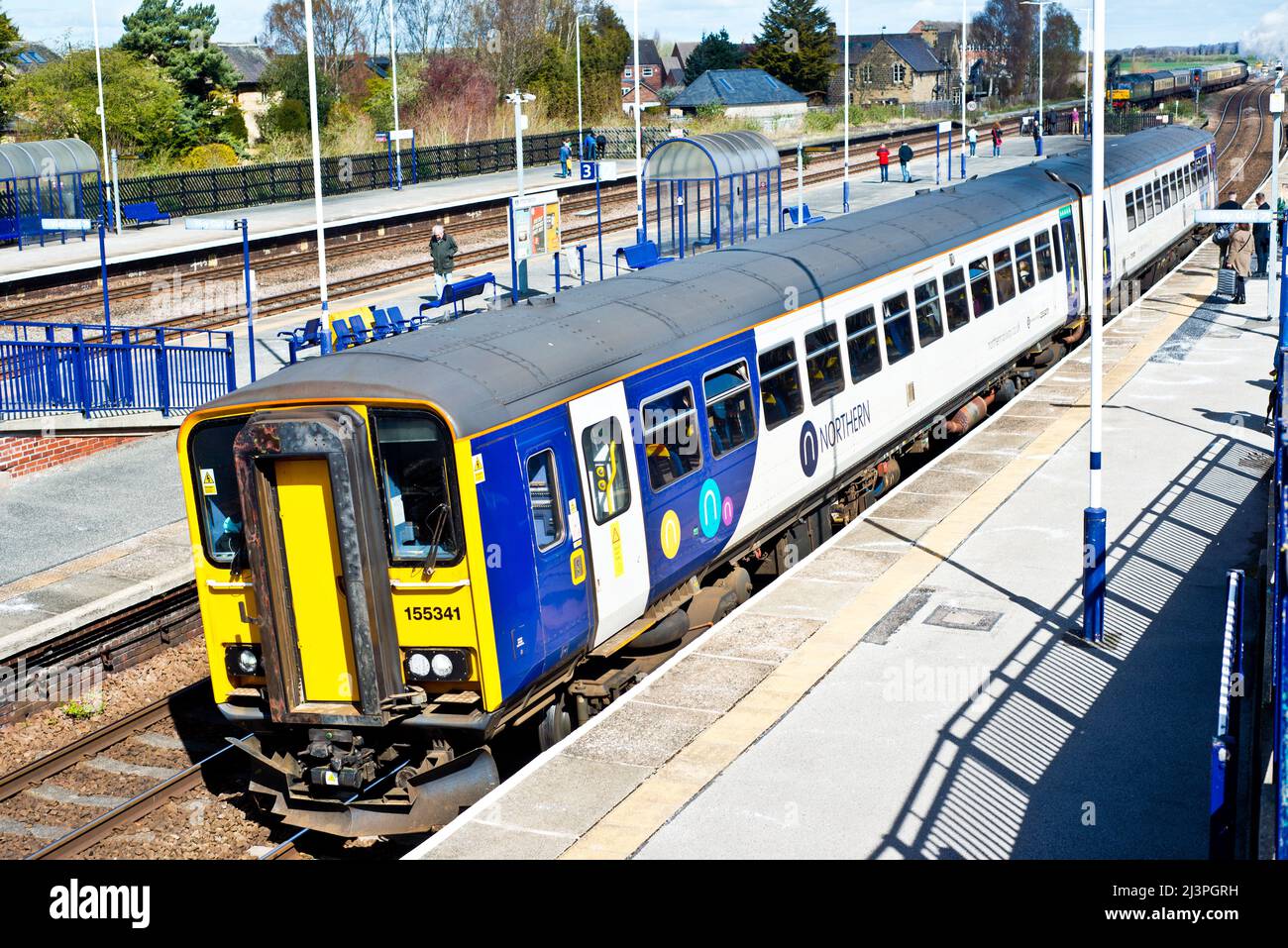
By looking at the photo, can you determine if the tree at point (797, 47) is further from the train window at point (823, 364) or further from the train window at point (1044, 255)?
the train window at point (823, 364)

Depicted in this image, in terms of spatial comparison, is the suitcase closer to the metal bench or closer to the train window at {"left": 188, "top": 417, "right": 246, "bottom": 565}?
the metal bench

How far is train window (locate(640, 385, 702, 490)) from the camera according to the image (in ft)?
38.3

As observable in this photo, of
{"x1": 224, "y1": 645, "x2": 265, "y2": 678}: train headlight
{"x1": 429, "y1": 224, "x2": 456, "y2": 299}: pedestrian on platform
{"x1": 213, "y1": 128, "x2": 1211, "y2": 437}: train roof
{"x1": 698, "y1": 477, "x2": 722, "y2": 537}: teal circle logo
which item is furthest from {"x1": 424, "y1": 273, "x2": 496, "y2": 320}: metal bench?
{"x1": 224, "y1": 645, "x2": 265, "y2": 678}: train headlight

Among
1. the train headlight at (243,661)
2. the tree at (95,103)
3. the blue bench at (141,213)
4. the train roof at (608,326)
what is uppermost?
the tree at (95,103)

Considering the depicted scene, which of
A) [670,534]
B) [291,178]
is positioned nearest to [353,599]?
[670,534]

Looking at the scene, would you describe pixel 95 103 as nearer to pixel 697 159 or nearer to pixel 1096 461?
pixel 697 159

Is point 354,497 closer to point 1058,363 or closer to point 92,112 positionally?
point 1058,363

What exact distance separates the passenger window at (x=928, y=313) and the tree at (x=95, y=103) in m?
40.8

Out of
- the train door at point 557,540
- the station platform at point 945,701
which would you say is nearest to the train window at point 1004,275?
the station platform at point 945,701

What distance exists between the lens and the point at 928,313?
1777 cm

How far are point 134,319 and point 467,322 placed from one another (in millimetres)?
20115

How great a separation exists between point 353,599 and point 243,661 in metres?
1.26

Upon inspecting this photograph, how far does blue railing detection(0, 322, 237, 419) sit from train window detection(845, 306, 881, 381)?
9.86 meters

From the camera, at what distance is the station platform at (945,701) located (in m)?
9.09
